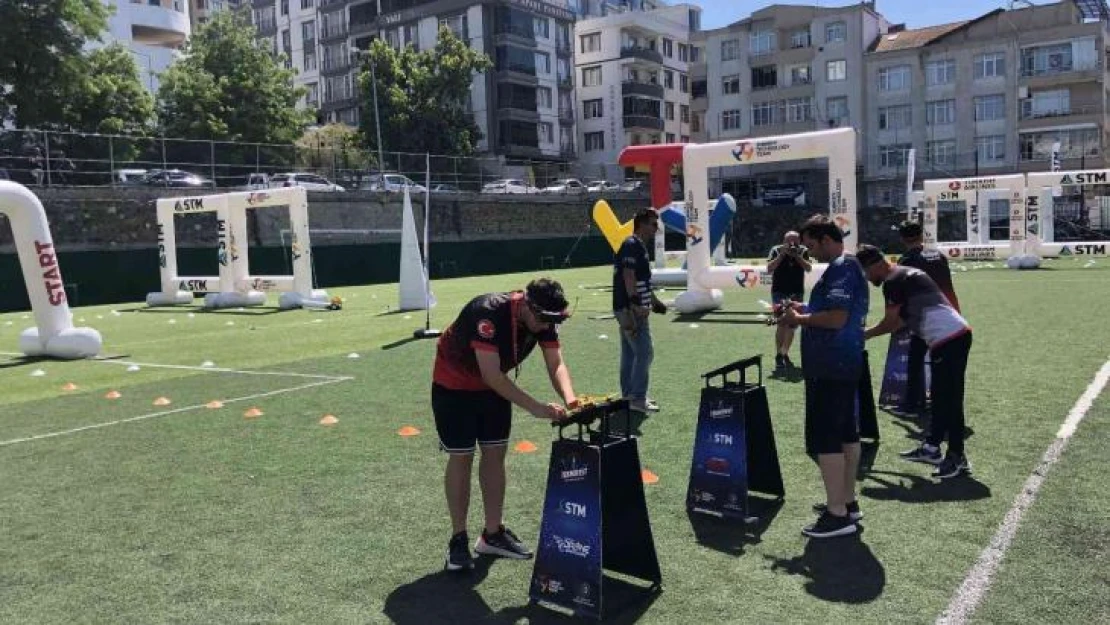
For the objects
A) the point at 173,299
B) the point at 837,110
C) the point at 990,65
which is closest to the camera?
the point at 173,299

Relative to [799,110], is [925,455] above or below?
below

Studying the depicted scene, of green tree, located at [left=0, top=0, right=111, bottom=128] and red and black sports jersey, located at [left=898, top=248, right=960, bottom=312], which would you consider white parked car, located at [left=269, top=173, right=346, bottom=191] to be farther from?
red and black sports jersey, located at [left=898, top=248, right=960, bottom=312]

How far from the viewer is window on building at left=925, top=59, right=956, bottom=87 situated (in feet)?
182

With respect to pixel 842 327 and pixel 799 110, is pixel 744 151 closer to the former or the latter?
pixel 842 327

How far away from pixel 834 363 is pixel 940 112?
57388 mm

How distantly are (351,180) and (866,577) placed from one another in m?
38.3

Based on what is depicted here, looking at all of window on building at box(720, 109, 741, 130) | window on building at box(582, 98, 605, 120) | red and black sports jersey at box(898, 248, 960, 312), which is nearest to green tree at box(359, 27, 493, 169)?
window on building at box(582, 98, 605, 120)

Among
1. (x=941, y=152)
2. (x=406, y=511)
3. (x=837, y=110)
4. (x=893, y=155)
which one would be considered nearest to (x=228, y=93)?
(x=837, y=110)

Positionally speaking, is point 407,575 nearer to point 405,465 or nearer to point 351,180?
point 405,465

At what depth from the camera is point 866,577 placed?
4.50 meters

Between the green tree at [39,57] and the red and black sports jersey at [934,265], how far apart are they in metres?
36.3

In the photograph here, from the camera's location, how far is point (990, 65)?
54.4m

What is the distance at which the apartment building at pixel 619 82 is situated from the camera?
68688mm

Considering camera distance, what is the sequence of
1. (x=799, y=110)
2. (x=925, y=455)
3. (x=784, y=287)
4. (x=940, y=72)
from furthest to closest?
(x=799, y=110) → (x=940, y=72) → (x=784, y=287) → (x=925, y=455)
